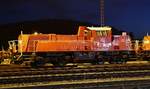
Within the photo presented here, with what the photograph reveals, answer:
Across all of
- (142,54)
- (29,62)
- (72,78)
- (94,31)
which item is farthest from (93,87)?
(142,54)

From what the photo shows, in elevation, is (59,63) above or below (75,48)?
below

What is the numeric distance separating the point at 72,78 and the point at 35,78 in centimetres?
162

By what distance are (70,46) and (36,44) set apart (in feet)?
8.63

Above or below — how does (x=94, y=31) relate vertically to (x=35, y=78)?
above

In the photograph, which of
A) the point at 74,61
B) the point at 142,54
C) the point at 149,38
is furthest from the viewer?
the point at 149,38

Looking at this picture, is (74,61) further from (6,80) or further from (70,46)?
(6,80)

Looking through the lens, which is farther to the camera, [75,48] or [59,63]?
[75,48]

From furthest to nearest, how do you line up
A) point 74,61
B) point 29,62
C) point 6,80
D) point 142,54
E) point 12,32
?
point 12,32 → point 142,54 → point 74,61 → point 29,62 → point 6,80

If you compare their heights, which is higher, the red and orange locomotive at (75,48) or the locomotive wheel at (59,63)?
the red and orange locomotive at (75,48)

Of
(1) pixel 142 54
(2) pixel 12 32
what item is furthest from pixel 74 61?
(2) pixel 12 32

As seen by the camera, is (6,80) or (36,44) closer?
(6,80)

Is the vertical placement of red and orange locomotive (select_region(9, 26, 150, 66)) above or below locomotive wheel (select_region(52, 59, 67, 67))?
above

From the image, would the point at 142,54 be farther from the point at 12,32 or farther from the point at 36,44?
the point at 12,32

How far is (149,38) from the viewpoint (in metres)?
36.6
